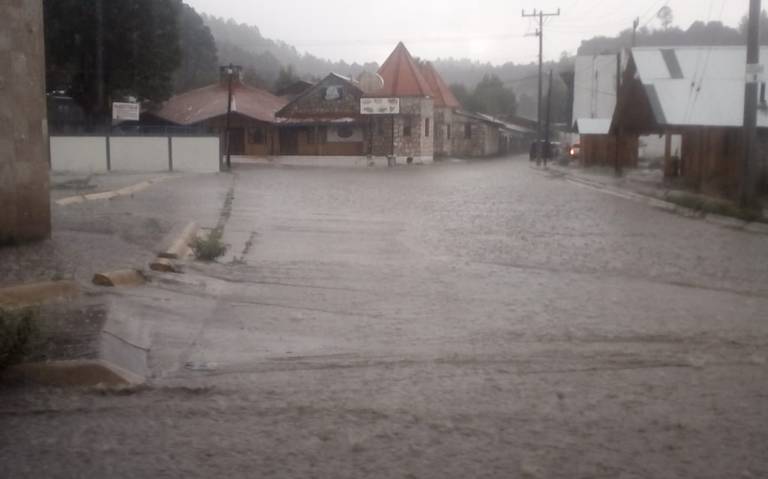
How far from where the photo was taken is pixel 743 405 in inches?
260

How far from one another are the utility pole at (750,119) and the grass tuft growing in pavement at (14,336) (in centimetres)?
1848

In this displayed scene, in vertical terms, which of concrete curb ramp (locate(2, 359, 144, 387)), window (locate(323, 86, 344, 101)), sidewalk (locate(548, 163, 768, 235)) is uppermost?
window (locate(323, 86, 344, 101))

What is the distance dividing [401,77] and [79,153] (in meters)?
27.2

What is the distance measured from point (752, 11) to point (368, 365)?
701 inches

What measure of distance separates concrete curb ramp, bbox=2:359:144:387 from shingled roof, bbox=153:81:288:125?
5813 cm

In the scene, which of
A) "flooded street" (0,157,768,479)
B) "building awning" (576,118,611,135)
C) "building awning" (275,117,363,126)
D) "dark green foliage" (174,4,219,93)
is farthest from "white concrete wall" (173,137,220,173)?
"dark green foliage" (174,4,219,93)

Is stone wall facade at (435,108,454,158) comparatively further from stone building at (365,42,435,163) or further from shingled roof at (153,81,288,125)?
shingled roof at (153,81,288,125)

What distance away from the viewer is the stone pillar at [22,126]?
12.0m

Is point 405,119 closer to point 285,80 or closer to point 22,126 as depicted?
point 285,80

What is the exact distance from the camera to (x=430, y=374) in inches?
289

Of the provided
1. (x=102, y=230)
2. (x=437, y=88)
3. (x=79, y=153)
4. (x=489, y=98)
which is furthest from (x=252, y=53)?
(x=102, y=230)

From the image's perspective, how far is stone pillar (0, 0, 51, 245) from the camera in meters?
12.0

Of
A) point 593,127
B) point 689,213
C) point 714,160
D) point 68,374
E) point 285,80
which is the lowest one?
point 689,213

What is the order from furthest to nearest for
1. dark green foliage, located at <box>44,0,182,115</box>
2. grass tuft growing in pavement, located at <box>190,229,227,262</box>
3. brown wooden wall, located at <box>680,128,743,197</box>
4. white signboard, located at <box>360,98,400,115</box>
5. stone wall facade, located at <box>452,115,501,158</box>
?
stone wall facade, located at <box>452,115,501,158</box>
white signboard, located at <box>360,98,400,115</box>
dark green foliage, located at <box>44,0,182,115</box>
brown wooden wall, located at <box>680,128,743,197</box>
grass tuft growing in pavement, located at <box>190,229,227,262</box>
